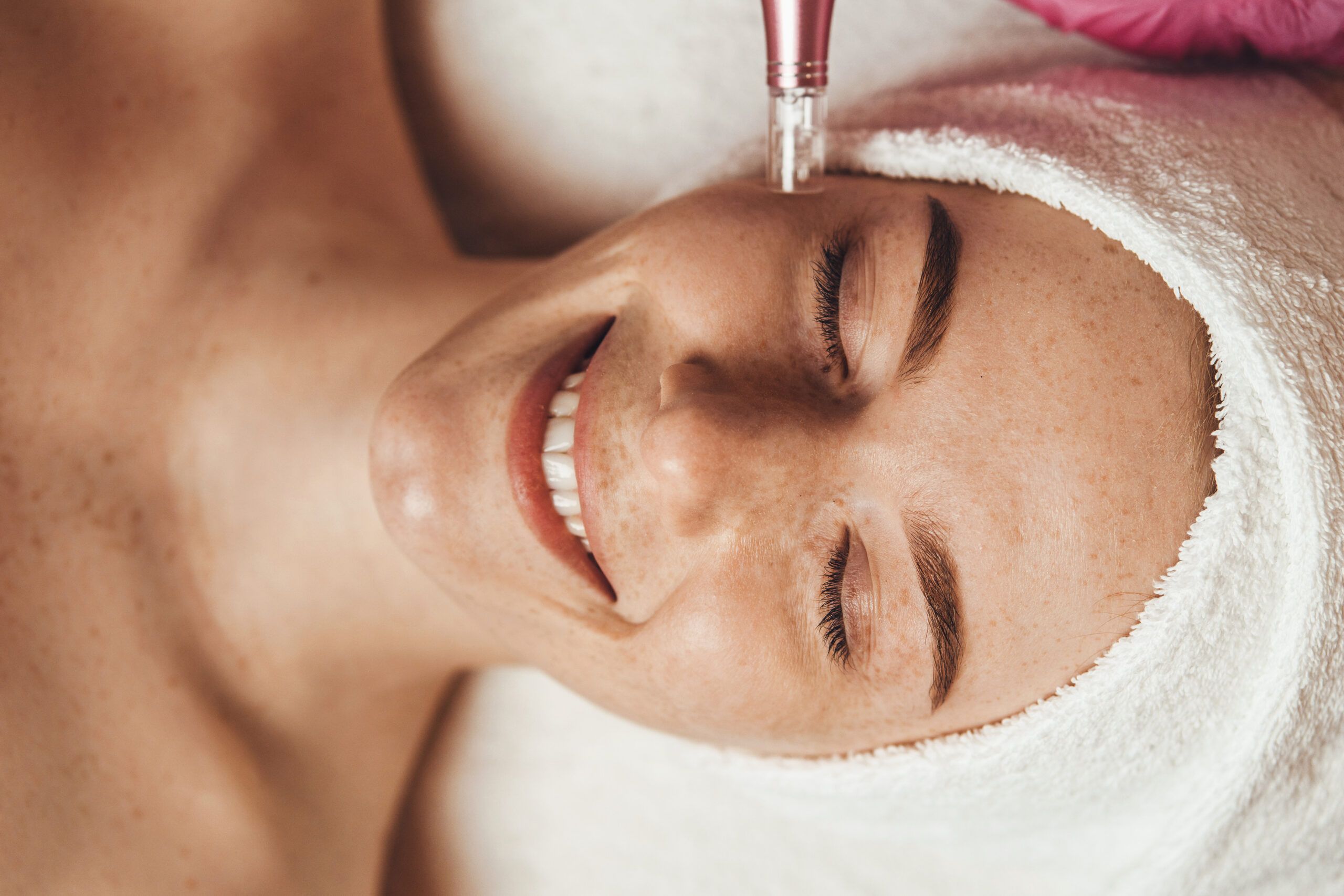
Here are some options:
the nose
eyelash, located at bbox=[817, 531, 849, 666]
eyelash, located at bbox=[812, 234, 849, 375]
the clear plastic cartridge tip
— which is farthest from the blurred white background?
eyelash, located at bbox=[817, 531, 849, 666]

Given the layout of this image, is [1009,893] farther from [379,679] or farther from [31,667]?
[31,667]

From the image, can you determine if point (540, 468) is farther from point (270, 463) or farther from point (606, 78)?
point (606, 78)

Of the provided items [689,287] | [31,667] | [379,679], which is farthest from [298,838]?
[689,287]

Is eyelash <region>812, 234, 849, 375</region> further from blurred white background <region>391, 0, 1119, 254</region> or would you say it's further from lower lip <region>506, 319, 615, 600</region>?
blurred white background <region>391, 0, 1119, 254</region>

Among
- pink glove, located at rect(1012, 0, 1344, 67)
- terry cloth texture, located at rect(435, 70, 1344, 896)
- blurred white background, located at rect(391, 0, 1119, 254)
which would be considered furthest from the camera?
blurred white background, located at rect(391, 0, 1119, 254)

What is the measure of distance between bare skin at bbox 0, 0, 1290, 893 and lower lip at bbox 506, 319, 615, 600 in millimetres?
19

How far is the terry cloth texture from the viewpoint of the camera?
0.86 metres

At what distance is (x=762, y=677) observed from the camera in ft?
3.05

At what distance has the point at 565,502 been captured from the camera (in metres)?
1.01

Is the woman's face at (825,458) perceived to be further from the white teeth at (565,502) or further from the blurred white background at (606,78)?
the blurred white background at (606,78)

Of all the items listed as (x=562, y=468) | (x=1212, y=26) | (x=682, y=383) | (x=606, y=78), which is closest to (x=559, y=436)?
(x=562, y=468)

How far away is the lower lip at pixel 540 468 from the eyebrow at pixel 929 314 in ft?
1.16

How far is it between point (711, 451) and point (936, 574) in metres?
0.26

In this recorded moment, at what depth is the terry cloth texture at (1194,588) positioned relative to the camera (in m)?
0.86
